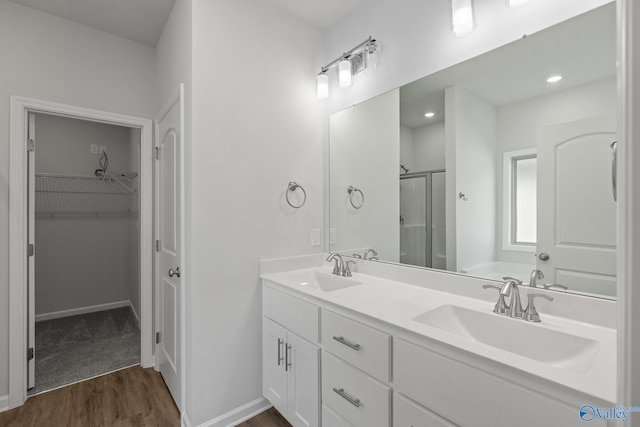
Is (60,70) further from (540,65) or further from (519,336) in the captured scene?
(519,336)

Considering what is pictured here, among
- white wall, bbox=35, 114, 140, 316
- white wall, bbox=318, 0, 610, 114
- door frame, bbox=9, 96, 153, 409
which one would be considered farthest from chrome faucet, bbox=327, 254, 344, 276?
white wall, bbox=35, 114, 140, 316

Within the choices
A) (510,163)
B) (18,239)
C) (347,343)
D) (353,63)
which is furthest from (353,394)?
(18,239)

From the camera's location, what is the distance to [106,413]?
194 centimetres

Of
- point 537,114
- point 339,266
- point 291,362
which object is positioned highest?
point 537,114

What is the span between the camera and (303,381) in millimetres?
1593

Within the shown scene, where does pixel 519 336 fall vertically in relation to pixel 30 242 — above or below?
below

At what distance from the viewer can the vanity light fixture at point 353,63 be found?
193cm

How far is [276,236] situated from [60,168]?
3.28 m

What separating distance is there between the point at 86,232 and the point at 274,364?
3.40 meters

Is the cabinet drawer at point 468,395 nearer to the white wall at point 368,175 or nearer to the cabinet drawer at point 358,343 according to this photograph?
the cabinet drawer at point 358,343

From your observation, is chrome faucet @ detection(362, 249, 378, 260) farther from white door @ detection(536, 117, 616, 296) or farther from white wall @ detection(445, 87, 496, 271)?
white door @ detection(536, 117, 616, 296)

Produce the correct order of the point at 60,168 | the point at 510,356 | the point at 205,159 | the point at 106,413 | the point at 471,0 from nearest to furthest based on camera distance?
1. the point at 510,356
2. the point at 471,0
3. the point at 205,159
4. the point at 106,413
5. the point at 60,168

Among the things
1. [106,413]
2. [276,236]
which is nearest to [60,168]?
[106,413]

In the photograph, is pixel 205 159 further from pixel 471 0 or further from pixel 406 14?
pixel 471 0
